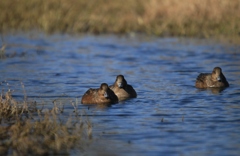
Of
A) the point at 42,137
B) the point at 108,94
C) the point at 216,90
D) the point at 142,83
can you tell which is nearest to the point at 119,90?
the point at 108,94

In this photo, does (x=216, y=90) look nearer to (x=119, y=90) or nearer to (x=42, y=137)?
(x=119, y=90)

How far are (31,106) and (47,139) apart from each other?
2.65m

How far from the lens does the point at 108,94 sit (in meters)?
12.0

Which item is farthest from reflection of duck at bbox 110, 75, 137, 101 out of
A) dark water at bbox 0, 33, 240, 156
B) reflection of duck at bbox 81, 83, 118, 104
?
reflection of duck at bbox 81, 83, 118, 104

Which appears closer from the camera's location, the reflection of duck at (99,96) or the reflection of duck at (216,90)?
the reflection of duck at (99,96)

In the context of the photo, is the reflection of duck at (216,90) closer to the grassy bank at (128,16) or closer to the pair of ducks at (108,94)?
A: the pair of ducks at (108,94)

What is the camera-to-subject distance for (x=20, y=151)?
26.3ft

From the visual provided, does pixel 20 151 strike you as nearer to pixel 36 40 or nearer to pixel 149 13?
pixel 36 40

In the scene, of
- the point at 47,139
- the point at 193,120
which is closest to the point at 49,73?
the point at 193,120

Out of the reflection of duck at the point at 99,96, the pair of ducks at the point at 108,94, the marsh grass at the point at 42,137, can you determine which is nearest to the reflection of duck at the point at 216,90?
the pair of ducks at the point at 108,94

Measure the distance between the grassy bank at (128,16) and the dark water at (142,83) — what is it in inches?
32.1

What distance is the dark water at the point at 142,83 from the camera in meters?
8.90

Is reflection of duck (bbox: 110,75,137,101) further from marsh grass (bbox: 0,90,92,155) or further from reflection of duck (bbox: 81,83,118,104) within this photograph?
marsh grass (bbox: 0,90,92,155)

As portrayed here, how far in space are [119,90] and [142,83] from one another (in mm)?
2201
